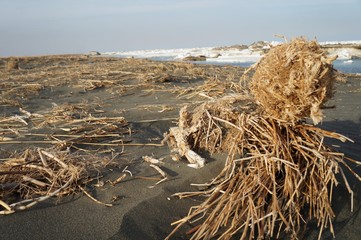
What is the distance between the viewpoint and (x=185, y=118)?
9.21ft

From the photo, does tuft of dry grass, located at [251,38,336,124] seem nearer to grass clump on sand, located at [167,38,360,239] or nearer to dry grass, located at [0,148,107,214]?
grass clump on sand, located at [167,38,360,239]

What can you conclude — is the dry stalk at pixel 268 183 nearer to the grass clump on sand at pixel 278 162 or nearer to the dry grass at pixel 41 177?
the grass clump on sand at pixel 278 162

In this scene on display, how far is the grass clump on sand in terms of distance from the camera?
6.08 ft

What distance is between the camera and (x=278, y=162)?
207 centimetres

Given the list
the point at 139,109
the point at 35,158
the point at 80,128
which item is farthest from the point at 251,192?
the point at 139,109

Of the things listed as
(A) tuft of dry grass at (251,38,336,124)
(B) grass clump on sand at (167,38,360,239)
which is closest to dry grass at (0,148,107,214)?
(B) grass clump on sand at (167,38,360,239)

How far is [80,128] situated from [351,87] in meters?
6.80

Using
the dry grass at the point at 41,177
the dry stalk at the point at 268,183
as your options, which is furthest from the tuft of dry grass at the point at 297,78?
the dry grass at the point at 41,177

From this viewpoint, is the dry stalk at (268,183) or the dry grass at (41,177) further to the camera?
the dry grass at (41,177)

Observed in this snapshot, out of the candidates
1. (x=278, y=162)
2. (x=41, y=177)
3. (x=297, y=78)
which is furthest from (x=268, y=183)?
(x=41, y=177)

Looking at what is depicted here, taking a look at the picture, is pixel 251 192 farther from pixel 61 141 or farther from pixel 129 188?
pixel 61 141

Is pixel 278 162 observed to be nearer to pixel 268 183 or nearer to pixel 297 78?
pixel 268 183

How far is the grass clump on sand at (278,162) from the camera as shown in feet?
6.08

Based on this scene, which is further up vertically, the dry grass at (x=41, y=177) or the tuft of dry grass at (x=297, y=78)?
the tuft of dry grass at (x=297, y=78)
